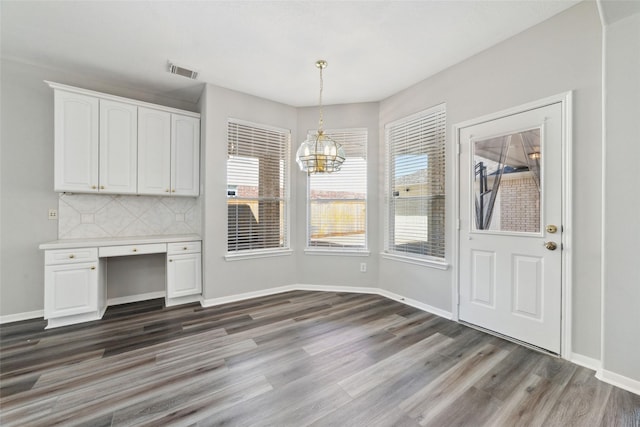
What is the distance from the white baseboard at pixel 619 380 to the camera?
1.81 metres

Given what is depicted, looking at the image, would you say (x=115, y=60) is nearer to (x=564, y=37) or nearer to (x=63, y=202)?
(x=63, y=202)

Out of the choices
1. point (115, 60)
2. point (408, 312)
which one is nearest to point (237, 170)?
point (115, 60)

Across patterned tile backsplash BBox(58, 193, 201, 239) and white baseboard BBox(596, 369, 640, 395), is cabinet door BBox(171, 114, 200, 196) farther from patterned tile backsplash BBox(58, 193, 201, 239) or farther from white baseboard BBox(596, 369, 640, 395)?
white baseboard BBox(596, 369, 640, 395)

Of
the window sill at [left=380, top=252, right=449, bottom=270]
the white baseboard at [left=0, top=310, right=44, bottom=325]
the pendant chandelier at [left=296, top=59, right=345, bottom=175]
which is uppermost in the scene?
the pendant chandelier at [left=296, top=59, right=345, bottom=175]

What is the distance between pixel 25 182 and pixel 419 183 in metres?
4.76

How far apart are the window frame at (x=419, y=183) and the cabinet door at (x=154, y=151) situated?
3.05 meters

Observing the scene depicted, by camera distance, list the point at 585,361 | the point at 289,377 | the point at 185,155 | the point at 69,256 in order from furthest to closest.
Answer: the point at 185,155
the point at 69,256
the point at 585,361
the point at 289,377

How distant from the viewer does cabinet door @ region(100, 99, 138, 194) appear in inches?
124

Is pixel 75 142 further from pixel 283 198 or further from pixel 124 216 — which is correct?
pixel 283 198

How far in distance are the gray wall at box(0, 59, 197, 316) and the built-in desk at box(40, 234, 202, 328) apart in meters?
0.36

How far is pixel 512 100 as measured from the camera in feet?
8.37

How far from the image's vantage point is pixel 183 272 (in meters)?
3.48

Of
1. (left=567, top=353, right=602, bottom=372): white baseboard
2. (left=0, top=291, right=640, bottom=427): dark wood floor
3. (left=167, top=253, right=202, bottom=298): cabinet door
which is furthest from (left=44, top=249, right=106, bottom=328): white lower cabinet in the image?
(left=567, top=353, right=602, bottom=372): white baseboard

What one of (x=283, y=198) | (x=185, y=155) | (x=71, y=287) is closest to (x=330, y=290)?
(x=283, y=198)
